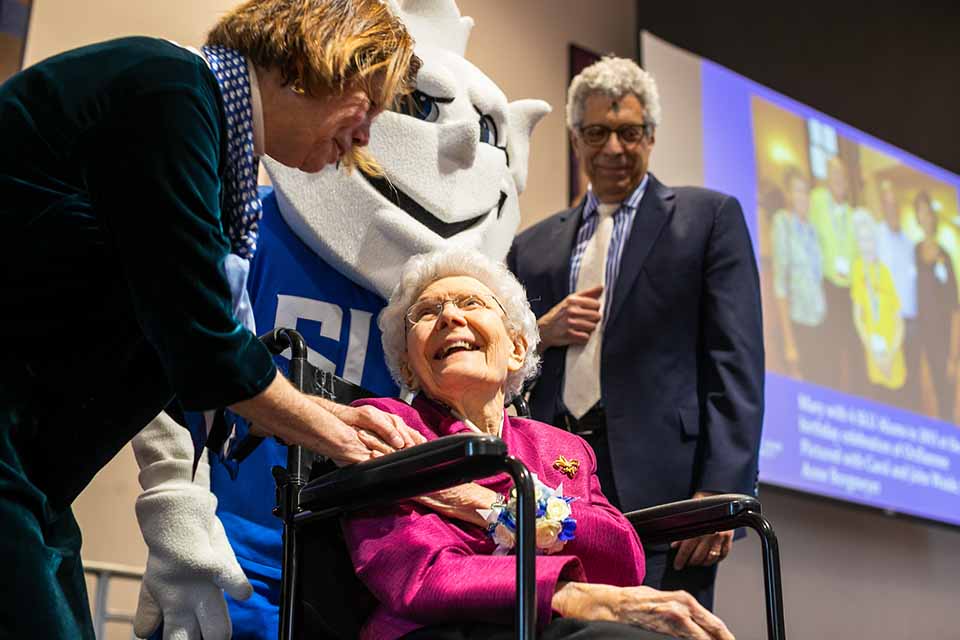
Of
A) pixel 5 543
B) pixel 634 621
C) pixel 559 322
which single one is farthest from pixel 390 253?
pixel 5 543

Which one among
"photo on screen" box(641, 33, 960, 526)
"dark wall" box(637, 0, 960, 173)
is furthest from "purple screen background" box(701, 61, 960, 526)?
"dark wall" box(637, 0, 960, 173)

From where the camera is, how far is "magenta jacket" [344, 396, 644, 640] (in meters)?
1.43

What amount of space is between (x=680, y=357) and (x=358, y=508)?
112 centimetres

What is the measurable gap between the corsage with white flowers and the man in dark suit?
71cm

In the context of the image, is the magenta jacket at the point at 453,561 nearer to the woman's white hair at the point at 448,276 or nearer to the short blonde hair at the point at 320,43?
the woman's white hair at the point at 448,276

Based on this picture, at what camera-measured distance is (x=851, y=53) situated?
5035 mm

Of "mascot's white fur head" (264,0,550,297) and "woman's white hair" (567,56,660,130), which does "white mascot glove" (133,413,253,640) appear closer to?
"mascot's white fur head" (264,0,550,297)

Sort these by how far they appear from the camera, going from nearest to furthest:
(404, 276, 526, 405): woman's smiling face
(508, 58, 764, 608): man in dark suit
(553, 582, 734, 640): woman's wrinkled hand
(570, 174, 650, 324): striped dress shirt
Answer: (553, 582, 734, 640): woman's wrinkled hand
(404, 276, 526, 405): woman's smiling face
(508, 58, 764, 608): man in dark suit
(570, 174, 650, 324): striped dress shirt

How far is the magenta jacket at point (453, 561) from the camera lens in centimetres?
143

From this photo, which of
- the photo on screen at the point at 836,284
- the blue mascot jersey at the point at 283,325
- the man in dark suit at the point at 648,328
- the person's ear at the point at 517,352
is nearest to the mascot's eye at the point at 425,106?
the blue mascot jersey at the point at 283,325

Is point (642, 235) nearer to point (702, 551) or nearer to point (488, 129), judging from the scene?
point (488, 129)

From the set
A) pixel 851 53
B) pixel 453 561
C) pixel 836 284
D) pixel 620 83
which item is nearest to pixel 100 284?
pixel 453 561

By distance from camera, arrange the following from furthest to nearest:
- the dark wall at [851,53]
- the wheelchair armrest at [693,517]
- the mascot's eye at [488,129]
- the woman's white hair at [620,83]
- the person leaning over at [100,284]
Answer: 1. the dark wall at [851,53]
2. the woman's white hair at [620,83]
3. the mascot's eye at [488,129]
4. the wheelchair armrest at [693,517]
5. the person leaning over at [100,284]

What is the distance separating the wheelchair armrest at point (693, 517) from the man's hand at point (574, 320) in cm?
67
